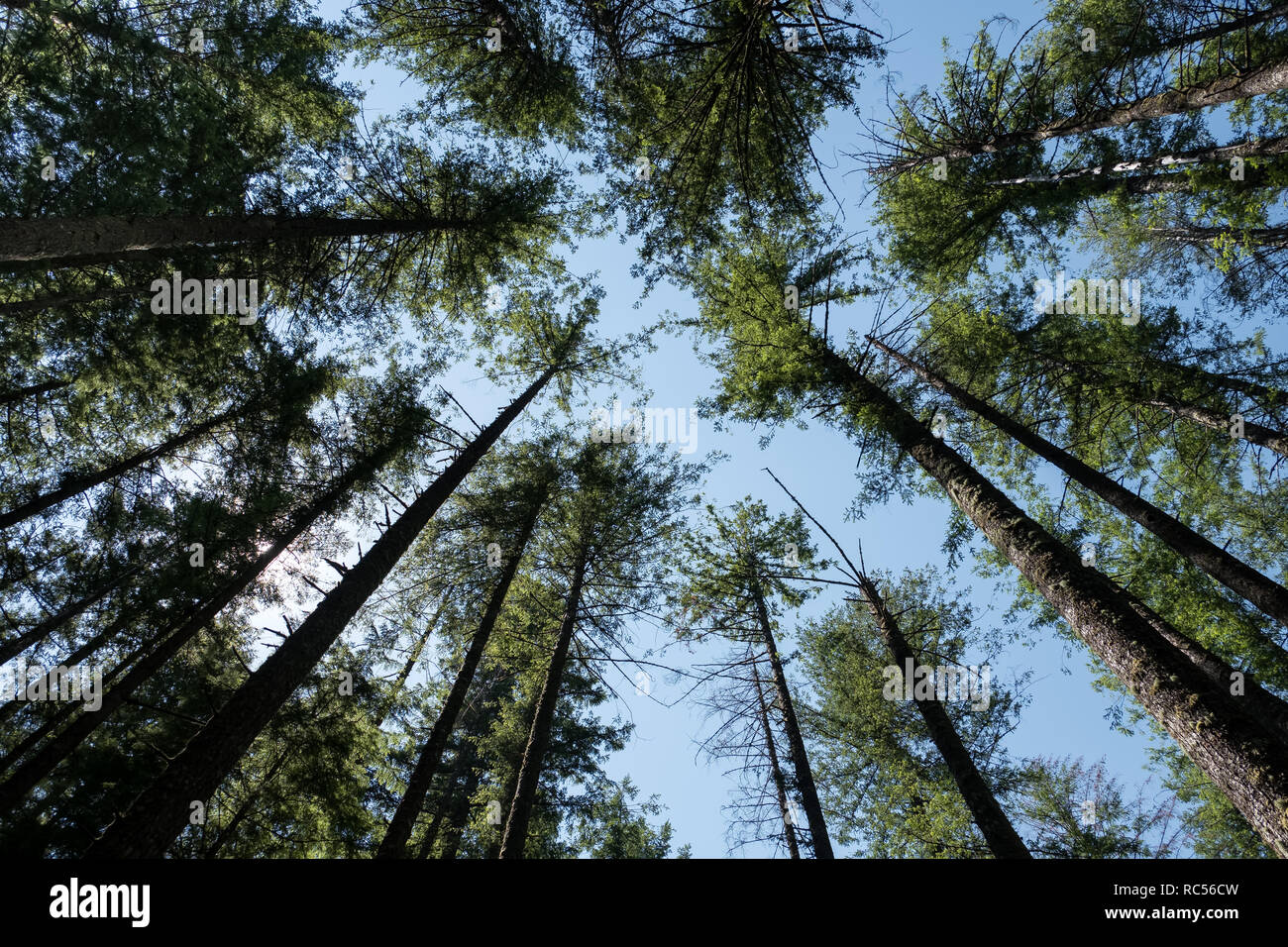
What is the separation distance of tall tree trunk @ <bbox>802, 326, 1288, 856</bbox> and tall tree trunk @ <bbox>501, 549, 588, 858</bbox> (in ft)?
22.3

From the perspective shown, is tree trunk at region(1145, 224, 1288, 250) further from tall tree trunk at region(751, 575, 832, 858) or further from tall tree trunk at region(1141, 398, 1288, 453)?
tall tree trunk at region(751, 575, 832, 858)

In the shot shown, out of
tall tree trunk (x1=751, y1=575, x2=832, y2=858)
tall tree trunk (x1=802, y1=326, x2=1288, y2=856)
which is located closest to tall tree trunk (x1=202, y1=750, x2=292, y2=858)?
tall tree trunk (x1=751, y1=575, x2=832, y2=858)

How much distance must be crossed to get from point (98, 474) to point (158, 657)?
336 centimetres

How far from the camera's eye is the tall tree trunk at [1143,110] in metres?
5.46

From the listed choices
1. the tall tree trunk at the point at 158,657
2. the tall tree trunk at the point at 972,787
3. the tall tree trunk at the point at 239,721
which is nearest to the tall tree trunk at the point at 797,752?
the tall tree trunk at the point at 972,787

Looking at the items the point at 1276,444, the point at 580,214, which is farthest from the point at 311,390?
the point at 1276,444

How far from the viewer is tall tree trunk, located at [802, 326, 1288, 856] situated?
2.83 m

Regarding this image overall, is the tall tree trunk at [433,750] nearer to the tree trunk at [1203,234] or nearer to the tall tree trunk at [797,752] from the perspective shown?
the tall tree trunk at [797,752]

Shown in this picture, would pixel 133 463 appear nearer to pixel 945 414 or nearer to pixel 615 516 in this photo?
pixel 615 516

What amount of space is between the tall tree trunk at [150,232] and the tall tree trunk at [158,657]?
371cm

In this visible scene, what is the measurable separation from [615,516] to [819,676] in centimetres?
853

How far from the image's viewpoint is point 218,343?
8.44 meters

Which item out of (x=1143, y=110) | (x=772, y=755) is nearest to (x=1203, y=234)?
(x=1143, y=110)

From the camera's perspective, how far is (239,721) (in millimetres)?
4309
